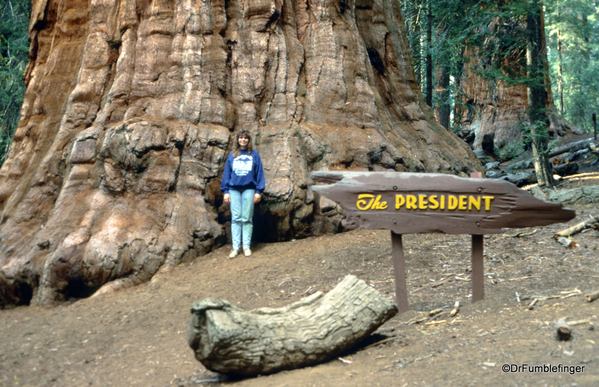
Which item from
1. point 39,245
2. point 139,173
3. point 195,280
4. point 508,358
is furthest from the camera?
point 139,173

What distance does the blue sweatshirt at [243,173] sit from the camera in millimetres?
7191

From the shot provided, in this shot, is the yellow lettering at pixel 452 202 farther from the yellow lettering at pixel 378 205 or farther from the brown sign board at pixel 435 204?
the yellow lettering at pixel 378 205

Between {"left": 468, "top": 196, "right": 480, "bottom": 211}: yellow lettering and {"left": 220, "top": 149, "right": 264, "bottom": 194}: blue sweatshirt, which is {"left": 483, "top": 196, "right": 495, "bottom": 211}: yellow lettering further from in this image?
{"left": 220, "top": 149, "right": 264, "bottom": 194}: blue sweatshirt

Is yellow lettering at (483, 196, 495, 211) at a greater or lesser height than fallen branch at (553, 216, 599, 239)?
greater

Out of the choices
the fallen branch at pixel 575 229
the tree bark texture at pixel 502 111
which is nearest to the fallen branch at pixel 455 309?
the fallen branch at pixel 575 229

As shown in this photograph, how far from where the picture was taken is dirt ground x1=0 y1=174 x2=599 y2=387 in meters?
3.44

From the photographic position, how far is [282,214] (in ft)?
24.7

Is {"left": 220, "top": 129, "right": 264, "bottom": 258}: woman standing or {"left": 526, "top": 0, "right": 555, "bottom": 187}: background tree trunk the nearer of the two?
{"left": 220, "top": 129, "right": 264, "bottom": 258}: woman standing

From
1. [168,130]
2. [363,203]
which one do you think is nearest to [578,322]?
[363,203]

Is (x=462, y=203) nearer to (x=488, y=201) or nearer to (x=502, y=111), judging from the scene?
(x=488, y=201)

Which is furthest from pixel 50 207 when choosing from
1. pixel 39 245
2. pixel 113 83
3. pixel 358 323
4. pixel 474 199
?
pixel 474 199

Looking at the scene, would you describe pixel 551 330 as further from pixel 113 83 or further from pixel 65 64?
pixel 65 64

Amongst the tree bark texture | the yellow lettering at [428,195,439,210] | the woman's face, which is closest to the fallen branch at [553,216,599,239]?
the yellow lettering at [428,195,439,210]

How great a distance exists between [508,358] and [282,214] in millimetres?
4560
